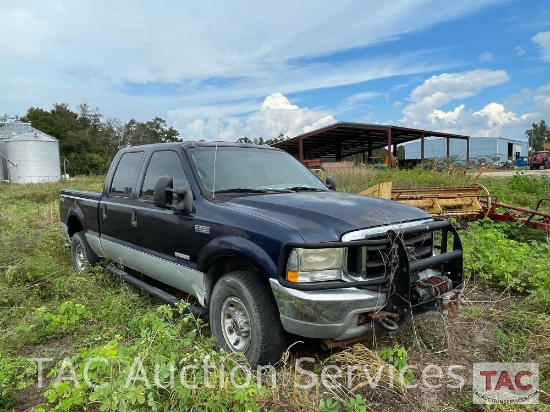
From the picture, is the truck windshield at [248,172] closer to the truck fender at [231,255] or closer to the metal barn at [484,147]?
the truck fender at [231,255]

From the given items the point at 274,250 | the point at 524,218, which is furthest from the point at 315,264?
the point at 524,218

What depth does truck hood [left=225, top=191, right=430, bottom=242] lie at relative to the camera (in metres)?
2.93

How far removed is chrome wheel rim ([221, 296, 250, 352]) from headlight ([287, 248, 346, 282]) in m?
0.58

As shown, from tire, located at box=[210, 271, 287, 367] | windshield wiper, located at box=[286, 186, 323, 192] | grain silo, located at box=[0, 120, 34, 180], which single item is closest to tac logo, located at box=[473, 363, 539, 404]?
tire, located at box=[210, 271, 287, 367]

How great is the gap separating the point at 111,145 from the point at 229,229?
70.6 m

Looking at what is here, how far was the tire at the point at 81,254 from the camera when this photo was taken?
5891mm

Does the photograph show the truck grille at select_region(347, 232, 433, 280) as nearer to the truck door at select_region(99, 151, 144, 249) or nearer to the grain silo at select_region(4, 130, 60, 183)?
the truck door at select_region(99, 151, 144, 249)

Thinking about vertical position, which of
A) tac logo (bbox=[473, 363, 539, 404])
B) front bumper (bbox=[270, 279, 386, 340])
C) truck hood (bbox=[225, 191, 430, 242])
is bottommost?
tac logo (bbox=[473, 363, 539, 404])

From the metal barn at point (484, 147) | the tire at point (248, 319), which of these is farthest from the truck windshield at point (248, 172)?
the metal barn at point (484, 147)

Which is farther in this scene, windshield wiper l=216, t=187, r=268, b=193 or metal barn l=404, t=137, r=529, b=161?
metal barn l=404, t=137, r=529, b=161

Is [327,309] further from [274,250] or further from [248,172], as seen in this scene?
[248,172]

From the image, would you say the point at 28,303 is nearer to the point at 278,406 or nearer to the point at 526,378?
the point at 278,406

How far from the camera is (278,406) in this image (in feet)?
8.41

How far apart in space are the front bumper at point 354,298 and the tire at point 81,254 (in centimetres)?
393
